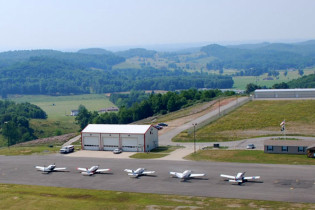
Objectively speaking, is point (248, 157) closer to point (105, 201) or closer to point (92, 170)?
point (92, 170)

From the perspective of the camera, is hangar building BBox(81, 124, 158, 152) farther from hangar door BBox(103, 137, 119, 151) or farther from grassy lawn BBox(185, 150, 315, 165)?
grassy lawn BBox(185, 150, 315, 165)

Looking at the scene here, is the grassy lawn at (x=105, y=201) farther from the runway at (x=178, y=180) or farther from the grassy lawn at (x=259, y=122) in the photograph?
the grassy lawn at (x=259, y=122)

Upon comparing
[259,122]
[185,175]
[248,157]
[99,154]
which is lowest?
[99,154]

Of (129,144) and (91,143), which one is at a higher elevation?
(129,144)

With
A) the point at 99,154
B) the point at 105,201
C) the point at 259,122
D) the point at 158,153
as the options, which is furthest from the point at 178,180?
the point at 259,122

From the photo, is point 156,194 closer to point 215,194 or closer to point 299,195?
point 215,194

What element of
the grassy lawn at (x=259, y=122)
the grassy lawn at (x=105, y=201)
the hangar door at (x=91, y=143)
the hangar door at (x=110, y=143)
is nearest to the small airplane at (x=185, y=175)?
the grassy lawn at (x=105, y=201)
